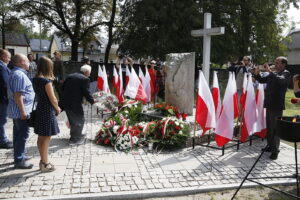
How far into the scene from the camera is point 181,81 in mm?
7660

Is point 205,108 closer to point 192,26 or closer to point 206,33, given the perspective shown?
point 206,33

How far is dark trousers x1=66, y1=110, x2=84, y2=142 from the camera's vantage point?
6102mm

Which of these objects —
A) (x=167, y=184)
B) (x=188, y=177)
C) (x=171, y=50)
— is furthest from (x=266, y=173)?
(x=171, y=50)

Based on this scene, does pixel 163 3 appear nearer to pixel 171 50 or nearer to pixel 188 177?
pixel 171 50

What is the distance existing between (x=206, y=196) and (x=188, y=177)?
1.88 ft

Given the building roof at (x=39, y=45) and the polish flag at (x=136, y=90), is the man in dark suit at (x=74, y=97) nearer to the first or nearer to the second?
the polish flag at (x=136, y=90)

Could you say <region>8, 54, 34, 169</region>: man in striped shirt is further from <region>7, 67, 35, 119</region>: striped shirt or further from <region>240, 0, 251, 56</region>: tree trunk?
<region>240, 0, 251, 56</region>: tree trunk

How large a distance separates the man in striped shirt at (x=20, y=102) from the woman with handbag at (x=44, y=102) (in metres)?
0.21

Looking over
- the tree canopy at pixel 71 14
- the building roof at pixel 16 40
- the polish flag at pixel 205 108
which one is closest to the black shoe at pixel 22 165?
the polish flag at pixel 205 108

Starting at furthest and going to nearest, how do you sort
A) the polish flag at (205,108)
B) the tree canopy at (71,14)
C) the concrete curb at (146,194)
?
1. the tree canopy at (71,14)
2. the polish flag at (205,108)
3. the concrete curb at (146,194)

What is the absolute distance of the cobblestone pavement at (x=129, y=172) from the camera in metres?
3.95

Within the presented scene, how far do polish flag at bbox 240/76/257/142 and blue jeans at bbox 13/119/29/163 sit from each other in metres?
4.40

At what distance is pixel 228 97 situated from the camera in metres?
5.59


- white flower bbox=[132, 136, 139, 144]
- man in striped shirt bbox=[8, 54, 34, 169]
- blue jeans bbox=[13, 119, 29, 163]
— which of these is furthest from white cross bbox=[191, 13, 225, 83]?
blue jeans bbox=[13, 119, 29, 163]
